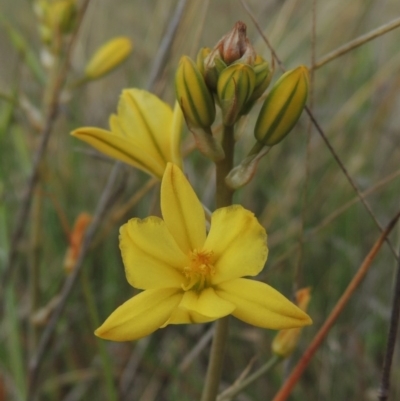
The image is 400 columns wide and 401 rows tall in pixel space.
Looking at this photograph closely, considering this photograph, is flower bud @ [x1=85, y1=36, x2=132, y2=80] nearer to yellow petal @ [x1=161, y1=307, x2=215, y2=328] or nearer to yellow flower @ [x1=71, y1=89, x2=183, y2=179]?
yellow flower @ [x1=71, y1=89, x2=183, y2=179]

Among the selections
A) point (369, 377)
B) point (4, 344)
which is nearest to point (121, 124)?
point (369, 377)

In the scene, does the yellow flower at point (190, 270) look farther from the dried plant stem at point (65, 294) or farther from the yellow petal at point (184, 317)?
the dried plant stem at point (65, 294)

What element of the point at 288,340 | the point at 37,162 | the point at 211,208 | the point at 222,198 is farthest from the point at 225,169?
the point at 211,208

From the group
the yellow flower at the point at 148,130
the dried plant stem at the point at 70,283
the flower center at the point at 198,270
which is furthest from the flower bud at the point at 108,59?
the flower center at the point at 198,270

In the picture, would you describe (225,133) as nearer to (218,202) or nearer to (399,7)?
(218,202)

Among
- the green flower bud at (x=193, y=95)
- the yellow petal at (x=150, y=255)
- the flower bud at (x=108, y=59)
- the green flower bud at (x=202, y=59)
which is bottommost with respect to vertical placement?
the yellow petal at (x=150, y=255)

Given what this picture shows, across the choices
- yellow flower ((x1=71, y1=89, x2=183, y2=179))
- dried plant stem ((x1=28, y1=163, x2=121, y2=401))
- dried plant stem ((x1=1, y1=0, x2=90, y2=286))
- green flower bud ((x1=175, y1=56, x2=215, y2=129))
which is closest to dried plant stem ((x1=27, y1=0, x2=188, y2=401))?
dried plant stem ((x1=28, y1=163, x2=121, y2=401))

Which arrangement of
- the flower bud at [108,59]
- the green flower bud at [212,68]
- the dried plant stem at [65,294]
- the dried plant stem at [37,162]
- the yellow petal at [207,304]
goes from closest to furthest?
the yellow petal at [207,304] < the green flower bud at [212,68] < the dried plant stem at [65,294] < the dried plant stem at [37,162] < the flower bud at [108,59]

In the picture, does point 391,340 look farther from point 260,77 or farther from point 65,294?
point 65,294
